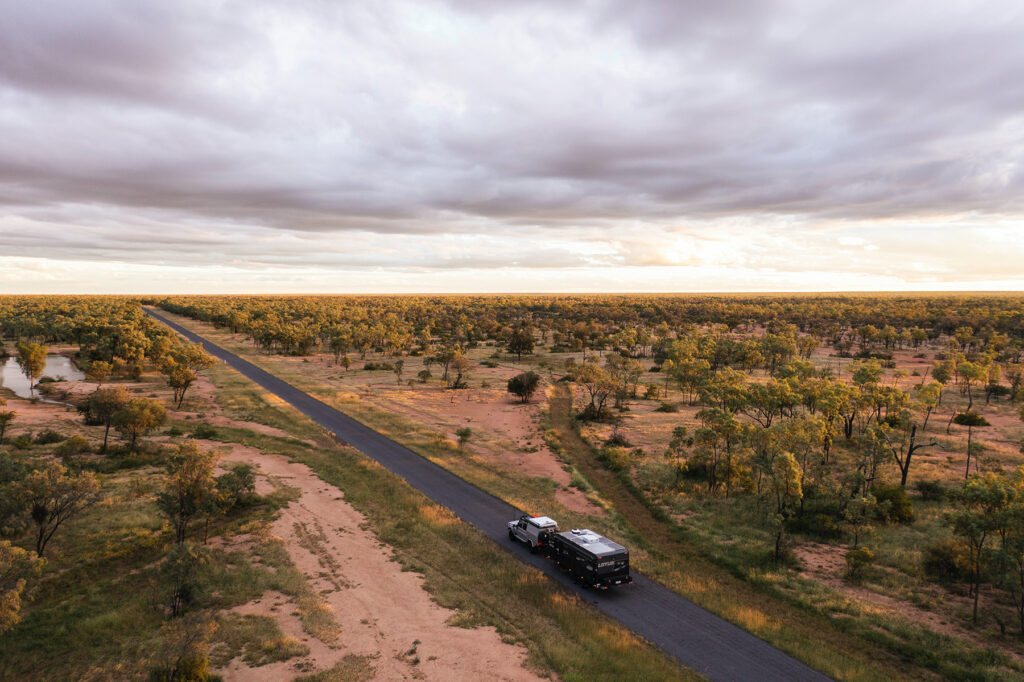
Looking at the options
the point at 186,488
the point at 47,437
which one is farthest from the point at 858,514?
the point at 47,437

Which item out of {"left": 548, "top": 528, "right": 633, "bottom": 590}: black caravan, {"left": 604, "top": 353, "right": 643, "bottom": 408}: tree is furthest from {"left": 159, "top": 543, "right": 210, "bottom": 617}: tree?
{"left": 604, "top": 353, "right": 643, "bottom": 408}: tree

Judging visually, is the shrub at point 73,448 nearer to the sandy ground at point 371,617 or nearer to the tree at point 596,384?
the sandy ground at point 371,617

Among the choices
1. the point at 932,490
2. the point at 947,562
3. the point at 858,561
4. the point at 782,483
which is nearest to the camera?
the point at 858,561

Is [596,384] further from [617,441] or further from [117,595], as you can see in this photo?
[117,595]

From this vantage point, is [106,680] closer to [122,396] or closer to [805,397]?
[122,396]

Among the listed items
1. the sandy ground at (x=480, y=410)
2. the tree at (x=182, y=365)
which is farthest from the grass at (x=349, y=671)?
the tree at (x=182, y=365)

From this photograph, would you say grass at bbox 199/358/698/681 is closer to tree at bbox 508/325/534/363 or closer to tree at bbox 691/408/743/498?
tree at bbox 691/408/743/498
